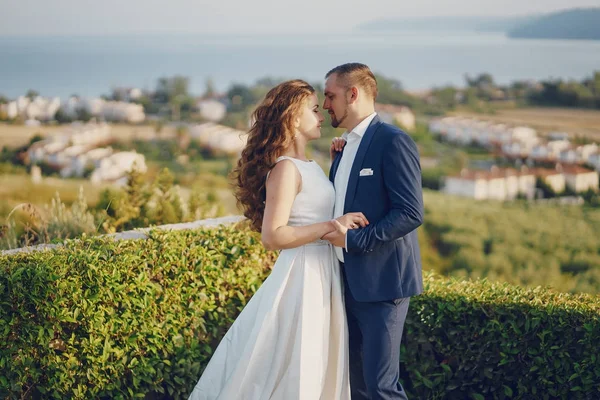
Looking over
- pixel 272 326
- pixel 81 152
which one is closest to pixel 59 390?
pixel 272 326

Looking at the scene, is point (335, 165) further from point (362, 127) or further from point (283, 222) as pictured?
point (283, 222)

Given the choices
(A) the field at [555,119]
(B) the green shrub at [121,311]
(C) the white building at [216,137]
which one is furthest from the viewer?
(A) the field at [555,119]

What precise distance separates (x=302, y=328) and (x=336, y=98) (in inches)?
39.0

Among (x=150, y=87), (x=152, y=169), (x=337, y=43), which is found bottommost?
(x=152, y=169)

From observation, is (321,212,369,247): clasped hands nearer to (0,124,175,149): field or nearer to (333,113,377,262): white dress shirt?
(333,113,377,262): white dress shirt

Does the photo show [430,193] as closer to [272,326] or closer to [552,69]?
[552,69]

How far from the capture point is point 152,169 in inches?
854

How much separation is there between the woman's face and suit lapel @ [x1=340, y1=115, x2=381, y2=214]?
0.21 m

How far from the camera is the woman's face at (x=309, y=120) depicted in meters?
3.06

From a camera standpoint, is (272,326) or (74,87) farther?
(74,87)

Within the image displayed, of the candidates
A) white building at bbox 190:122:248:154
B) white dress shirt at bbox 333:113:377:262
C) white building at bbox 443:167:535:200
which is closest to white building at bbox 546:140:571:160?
white building at bbox 443:167:535:200

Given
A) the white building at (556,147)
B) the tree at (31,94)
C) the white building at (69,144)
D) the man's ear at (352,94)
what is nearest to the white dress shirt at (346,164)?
the man's ear at (352,94)

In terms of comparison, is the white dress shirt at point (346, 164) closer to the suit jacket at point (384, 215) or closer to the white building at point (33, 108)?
the suit jacket at point (384, 215)

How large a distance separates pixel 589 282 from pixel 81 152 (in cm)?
1695
